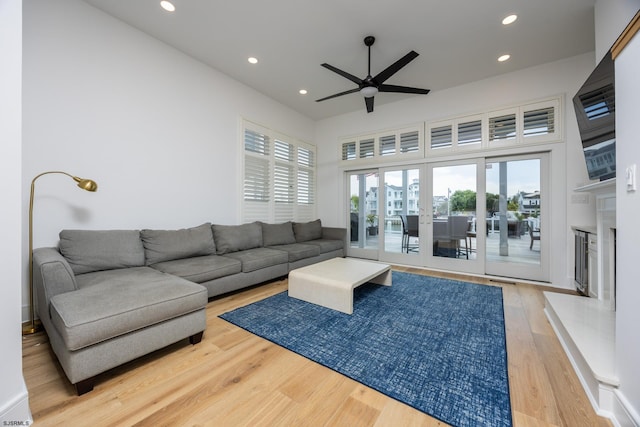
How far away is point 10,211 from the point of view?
3.91 feet

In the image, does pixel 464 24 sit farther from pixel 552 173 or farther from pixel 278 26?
pixel 552 173

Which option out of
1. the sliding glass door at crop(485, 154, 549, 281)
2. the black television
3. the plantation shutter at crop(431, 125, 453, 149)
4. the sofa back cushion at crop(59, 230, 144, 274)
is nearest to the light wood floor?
the sofa back cushion at crop(59, 230, 144, 274)

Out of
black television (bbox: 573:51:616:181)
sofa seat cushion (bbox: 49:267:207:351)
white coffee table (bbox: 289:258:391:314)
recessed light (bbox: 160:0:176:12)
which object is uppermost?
recessed light (bbox: 160:0:176:12)

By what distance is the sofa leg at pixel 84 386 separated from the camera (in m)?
1.41

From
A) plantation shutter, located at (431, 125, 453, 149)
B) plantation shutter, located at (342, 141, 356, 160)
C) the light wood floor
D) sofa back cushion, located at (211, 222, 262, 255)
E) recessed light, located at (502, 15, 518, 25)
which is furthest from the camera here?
plantation shutter, located at (342, 141, 356, 160)

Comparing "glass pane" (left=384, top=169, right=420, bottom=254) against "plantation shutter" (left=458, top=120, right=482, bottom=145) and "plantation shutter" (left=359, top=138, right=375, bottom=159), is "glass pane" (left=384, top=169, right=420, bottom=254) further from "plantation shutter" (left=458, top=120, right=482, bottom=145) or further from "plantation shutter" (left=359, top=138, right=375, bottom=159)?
"plantation shutter" (left=458, top=120, right=482, bottom=145)

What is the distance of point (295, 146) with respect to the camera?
5.33 meters

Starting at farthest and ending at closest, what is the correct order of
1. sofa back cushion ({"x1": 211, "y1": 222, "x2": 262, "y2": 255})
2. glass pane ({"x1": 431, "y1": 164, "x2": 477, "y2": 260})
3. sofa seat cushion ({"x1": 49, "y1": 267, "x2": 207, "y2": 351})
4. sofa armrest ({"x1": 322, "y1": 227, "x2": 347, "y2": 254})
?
sofa armrest ({"x1": 322, "y1": 227, "x2": 347, "y2": 254})
glass pane ({"x1": 431, "y1": 164, "x2": 477, "y2": 260})
sofa back cushion ({"x1": 211, "y1": 222, "x2": 262, "y2": 255})
sofa seat cushion ({"x1": 49, "y1": 267, "x2": 207, "y2": 351})

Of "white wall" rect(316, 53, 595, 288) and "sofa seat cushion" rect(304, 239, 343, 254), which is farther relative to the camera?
"sofa seat cushion" rect(304, 239, 343, 254)

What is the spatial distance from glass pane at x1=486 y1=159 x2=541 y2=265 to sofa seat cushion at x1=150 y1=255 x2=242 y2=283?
13.2 ft

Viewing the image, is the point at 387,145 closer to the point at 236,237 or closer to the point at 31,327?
the point at 236,237

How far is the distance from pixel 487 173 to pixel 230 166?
4244mm

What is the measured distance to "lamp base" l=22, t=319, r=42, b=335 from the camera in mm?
2095

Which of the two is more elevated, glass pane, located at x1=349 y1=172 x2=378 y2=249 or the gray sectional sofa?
glass pane, located at x1=349 y1=172 x2=378 y2=249
